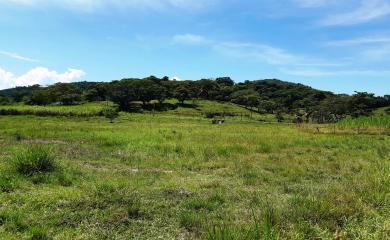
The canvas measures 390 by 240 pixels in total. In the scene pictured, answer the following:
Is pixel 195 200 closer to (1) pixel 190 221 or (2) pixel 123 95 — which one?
(1) pixel 190 221

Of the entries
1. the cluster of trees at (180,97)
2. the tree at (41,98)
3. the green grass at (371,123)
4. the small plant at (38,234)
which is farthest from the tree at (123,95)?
the small plant at (38,234)

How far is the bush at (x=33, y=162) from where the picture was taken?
12953 mm

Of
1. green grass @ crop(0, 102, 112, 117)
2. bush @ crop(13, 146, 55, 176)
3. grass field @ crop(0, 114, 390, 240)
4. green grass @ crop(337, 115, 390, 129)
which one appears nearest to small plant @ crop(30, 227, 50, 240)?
grass field @ crop(0, 114, 390, 240)

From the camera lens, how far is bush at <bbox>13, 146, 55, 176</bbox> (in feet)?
42.5

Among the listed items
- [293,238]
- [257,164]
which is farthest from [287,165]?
[293,238]

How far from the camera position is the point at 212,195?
10828mm

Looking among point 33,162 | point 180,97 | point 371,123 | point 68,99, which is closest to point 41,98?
Result: point 68,99

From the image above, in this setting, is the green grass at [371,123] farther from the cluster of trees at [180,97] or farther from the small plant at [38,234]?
the cluster of trees at [180,97]

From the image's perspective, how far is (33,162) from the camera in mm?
13172

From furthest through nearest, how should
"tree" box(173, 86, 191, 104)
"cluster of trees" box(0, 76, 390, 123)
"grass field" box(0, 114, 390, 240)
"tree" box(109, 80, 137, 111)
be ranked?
1. "tree" box(173, 86, 191, 104)
2. "cluster of trees" box(0, 76, 390, 123)
3. "tree" box(109, 80, 137, 111)
4. "grass field" box(0, 114, 390, 240)

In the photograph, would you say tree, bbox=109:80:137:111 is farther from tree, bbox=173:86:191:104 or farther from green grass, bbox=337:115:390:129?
green grass, bbox=337:115:390:129

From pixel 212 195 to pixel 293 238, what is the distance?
13.7ft

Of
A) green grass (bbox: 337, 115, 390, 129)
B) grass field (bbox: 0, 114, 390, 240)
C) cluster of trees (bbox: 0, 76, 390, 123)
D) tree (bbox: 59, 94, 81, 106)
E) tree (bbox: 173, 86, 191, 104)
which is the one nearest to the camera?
grass field (bbox: 0, 114, 390, 240)

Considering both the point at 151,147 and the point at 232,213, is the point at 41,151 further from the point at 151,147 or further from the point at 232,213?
the point at 151,147
